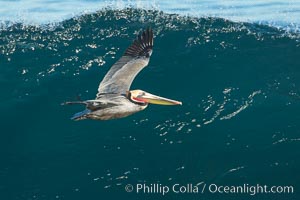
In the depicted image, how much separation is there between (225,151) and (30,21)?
393 inches

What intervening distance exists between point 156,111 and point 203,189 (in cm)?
313

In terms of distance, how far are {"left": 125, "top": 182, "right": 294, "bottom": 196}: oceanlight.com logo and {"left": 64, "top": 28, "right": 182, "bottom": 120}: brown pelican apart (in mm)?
3311

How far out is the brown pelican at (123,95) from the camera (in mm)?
9164

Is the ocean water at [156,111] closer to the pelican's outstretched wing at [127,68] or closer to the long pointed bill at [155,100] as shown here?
the pelican's outstretched wing at [127,68]

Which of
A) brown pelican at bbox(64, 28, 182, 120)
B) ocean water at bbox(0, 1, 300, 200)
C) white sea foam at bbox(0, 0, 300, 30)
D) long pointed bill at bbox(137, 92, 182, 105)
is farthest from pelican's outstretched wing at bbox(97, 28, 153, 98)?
white sea foam at bbox(0, 0, 300, 30)

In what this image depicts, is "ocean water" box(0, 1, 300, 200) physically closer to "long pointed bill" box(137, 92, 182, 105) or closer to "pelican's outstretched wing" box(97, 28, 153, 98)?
"pelican's outstretched wing" box(97, 28, 153, 98)

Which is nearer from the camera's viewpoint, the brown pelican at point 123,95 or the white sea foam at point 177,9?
the brown pelican at point 123,95

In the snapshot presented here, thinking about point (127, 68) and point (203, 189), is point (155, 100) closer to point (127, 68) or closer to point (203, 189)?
A: point (127, 68)

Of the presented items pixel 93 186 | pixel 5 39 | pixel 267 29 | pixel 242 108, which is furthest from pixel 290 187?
pixel 5 39

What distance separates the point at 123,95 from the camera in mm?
9562

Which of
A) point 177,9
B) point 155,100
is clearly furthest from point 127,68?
point 177,9

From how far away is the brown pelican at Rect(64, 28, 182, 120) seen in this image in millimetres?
9164

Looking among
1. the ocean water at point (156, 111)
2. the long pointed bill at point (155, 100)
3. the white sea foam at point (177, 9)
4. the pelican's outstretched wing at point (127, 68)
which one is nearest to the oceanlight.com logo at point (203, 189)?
the ocean water at point (156, 111)

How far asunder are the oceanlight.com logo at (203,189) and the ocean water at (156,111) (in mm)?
101
